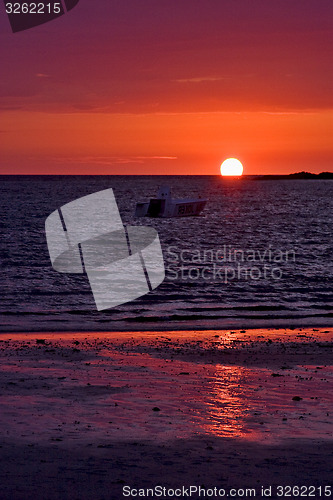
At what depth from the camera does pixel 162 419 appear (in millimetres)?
11508

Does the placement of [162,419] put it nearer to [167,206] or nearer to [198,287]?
[198,287]

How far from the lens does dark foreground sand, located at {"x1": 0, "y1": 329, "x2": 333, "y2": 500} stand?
8.84 m

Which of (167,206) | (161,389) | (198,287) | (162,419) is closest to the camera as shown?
(162,419)

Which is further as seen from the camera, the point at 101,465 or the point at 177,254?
the point at 177,254

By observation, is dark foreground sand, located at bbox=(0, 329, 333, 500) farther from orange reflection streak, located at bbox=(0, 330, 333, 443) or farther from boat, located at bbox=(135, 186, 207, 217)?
boat, located at bbox=(135, 186, 207, 217)

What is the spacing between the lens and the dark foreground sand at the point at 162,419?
29.0 ft

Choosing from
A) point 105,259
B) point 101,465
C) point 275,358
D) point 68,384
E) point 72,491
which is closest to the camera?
point 72,491

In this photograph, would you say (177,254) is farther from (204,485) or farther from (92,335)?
(204,485)

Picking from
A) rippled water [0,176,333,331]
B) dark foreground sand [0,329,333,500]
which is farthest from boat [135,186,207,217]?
dark foreground sand [0,329,333,500]

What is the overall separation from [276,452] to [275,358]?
24.9 ft

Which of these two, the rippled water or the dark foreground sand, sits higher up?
the dark foreground sand

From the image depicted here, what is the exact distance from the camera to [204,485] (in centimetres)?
862

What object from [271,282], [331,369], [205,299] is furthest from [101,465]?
[271,282]

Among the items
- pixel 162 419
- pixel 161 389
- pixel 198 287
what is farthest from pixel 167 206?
pixel 162 419
